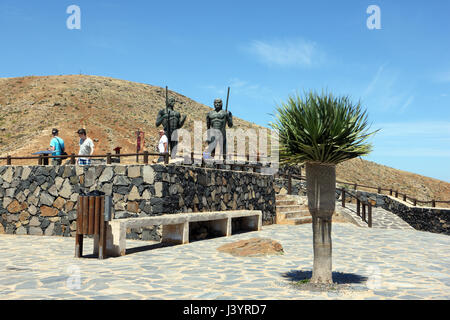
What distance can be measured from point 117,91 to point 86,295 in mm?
61171

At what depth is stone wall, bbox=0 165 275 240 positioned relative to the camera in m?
10.9

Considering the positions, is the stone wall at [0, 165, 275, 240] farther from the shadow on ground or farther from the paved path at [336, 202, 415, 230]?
the paved path at [336, 202, 415, 230]

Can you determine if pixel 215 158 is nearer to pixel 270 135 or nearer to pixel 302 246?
pixel 302 246

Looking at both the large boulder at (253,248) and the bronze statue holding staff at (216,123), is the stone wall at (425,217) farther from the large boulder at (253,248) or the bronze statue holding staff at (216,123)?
the large boulder at (253,248)

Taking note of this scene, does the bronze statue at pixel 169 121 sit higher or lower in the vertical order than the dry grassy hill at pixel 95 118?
lower

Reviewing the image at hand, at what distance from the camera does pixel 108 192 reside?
11.5m

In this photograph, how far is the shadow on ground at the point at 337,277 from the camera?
6223 millimetres

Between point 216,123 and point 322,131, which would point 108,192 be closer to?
point 216,123

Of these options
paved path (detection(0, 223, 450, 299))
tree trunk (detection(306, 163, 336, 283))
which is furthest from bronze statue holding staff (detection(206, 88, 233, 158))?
tree trunk (detection(306, 163, 336, 283))

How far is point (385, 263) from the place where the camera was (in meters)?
8.04

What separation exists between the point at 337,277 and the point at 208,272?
6.49 ft

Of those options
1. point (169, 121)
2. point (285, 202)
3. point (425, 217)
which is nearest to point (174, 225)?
point (169, 121)

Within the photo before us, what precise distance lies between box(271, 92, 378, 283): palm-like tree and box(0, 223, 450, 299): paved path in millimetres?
773

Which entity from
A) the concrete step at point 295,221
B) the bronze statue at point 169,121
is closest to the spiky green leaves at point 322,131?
the bronze statue at point 169,121
